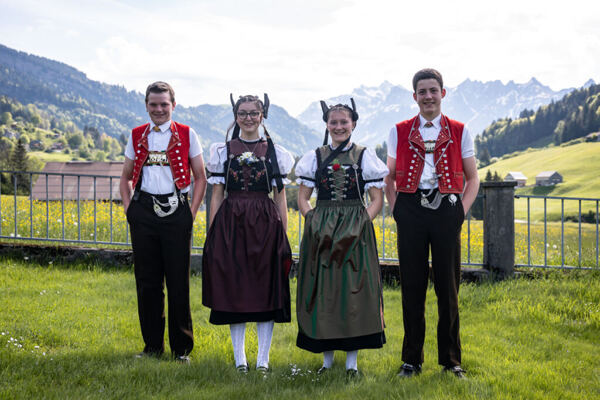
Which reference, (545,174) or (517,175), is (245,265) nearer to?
(545,174)

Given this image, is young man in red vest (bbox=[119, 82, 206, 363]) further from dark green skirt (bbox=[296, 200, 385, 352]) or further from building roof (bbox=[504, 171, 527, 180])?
building roof (bbox=[504, 171, 527, 180])

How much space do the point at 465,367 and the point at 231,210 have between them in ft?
7.74

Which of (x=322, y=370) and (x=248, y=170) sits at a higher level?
(x=248, y=170)

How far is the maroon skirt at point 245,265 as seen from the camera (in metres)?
3.66

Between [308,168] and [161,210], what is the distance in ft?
4.09

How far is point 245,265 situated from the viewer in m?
3.66

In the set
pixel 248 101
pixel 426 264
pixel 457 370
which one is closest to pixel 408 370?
pixel 457 370

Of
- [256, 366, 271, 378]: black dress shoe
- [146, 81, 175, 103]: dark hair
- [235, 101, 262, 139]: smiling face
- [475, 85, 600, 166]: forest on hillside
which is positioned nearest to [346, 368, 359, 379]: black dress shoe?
[256, 366, 271, 378]: black dress shoe

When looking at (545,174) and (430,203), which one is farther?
(545,174)

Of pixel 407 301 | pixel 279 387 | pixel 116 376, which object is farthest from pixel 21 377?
pixel 407 301

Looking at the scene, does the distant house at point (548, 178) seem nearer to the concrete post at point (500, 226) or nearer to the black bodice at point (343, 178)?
the concrete post at point (500, 226)

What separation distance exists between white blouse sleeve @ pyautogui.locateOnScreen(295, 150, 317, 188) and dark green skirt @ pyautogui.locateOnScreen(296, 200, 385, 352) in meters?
0.34

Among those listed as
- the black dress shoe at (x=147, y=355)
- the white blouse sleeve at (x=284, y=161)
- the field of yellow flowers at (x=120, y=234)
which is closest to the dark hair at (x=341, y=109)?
the white blouse sleeve at (x=284, y=161)

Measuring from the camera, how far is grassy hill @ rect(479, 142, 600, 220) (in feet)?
317
